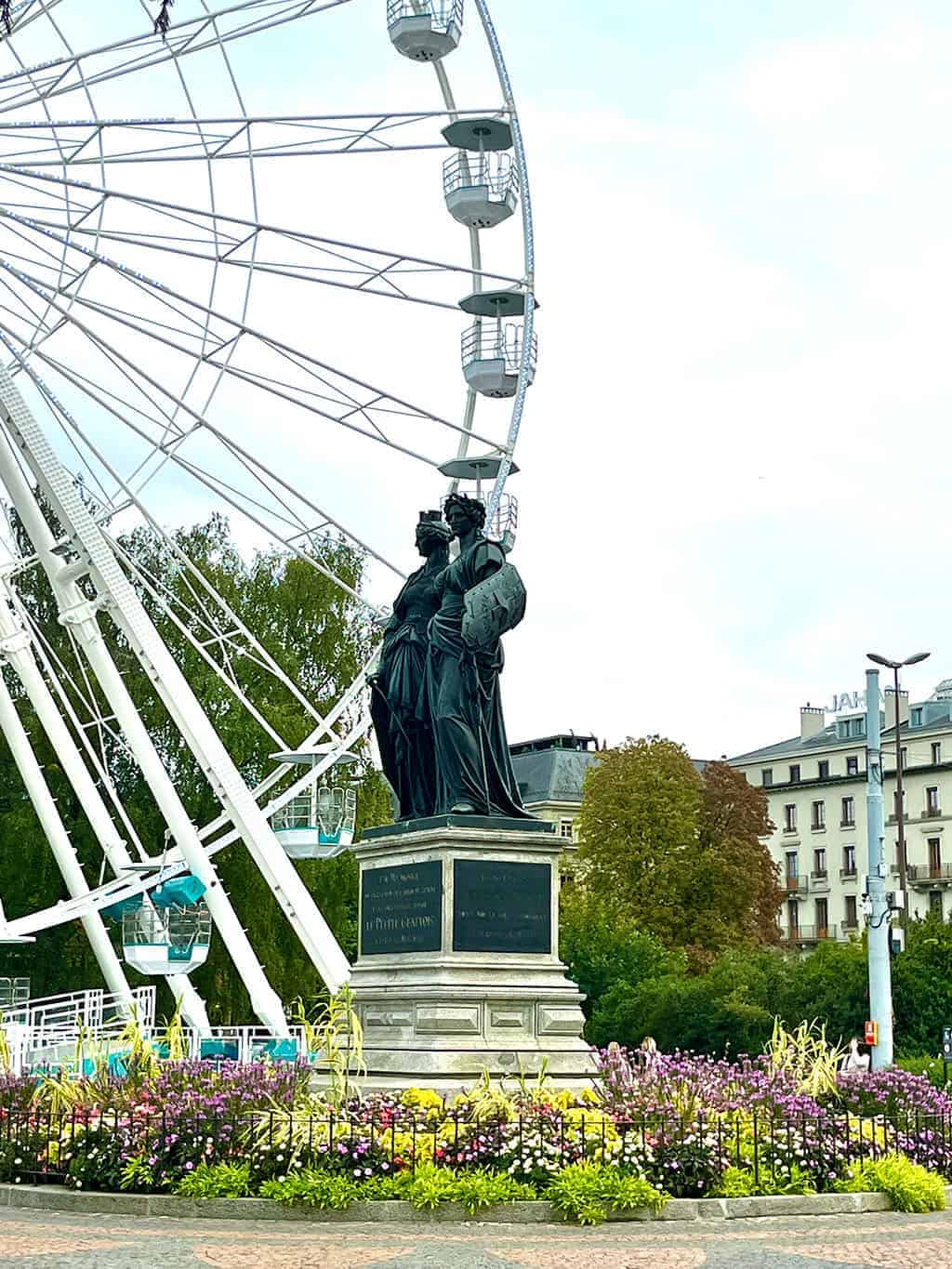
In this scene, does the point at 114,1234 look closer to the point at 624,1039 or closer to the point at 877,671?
the point at 877,671

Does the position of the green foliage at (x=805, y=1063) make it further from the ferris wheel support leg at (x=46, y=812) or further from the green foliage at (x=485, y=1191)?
the ferris wheel support leg at (x=46, y=812)

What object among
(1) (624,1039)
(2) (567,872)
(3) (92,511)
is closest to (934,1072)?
(3) (92,511)

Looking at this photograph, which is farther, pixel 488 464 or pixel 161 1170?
pixel 488 464

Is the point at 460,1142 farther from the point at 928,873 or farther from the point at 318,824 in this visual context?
the point at 928,873

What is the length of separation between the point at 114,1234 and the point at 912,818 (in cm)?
7413

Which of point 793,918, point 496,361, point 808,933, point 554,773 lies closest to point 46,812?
point 496,361

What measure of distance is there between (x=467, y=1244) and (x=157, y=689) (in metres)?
16.5

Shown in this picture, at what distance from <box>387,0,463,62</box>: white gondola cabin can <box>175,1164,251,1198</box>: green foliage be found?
66.2 ft

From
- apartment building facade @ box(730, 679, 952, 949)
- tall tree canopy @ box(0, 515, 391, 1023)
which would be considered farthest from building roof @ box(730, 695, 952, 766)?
tall tree canopy @ box(0, 515, 391, 1023)

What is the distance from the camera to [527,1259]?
1159cm

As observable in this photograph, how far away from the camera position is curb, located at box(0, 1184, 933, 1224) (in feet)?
42.5

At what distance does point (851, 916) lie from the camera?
278 ft

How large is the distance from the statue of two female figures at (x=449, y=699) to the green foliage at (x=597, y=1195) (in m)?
4.67

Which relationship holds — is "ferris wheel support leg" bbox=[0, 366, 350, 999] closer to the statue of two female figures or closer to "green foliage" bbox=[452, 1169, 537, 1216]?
the statue of two female figures
